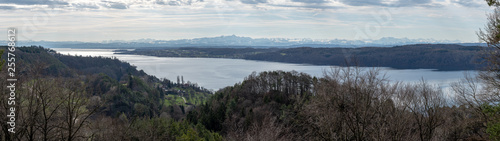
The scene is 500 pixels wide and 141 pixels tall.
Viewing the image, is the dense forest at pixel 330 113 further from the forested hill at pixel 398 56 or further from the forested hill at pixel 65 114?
the forested hill at pixel 398 56

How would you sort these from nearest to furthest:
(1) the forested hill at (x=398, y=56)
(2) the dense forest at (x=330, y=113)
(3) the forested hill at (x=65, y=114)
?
(3) the forested hill at (x=65, y=114) < (2) the dense forest at (x=330, y=113) < (1) the forested hill at (x=398, y=56)

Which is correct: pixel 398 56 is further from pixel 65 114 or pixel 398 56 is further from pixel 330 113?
pixel 65 114

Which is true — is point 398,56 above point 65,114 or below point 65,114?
above

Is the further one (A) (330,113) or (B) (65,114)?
(A) (330,113)

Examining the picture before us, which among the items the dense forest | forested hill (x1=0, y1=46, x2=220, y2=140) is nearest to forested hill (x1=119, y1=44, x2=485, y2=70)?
the dense forest

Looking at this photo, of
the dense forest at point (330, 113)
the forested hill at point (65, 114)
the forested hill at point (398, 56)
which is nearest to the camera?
the forested hill at point (65, 114)

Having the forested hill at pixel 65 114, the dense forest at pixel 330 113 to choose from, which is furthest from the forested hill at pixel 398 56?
the forested hill at pixel 65 114

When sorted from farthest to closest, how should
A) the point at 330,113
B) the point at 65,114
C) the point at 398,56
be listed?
the point at 398,56, the point at 330,113, the point at 65,114

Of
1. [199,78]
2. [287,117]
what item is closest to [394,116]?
[287,117]

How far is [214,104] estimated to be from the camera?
110 feet

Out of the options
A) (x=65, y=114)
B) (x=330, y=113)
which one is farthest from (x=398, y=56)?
(x=65, y=114)

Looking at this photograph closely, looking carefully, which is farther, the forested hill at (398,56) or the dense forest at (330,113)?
the forested hill at (398,56)

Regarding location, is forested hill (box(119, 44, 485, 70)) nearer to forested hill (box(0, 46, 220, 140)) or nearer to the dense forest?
the dense forest

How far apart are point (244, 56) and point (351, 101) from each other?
14303 cm
